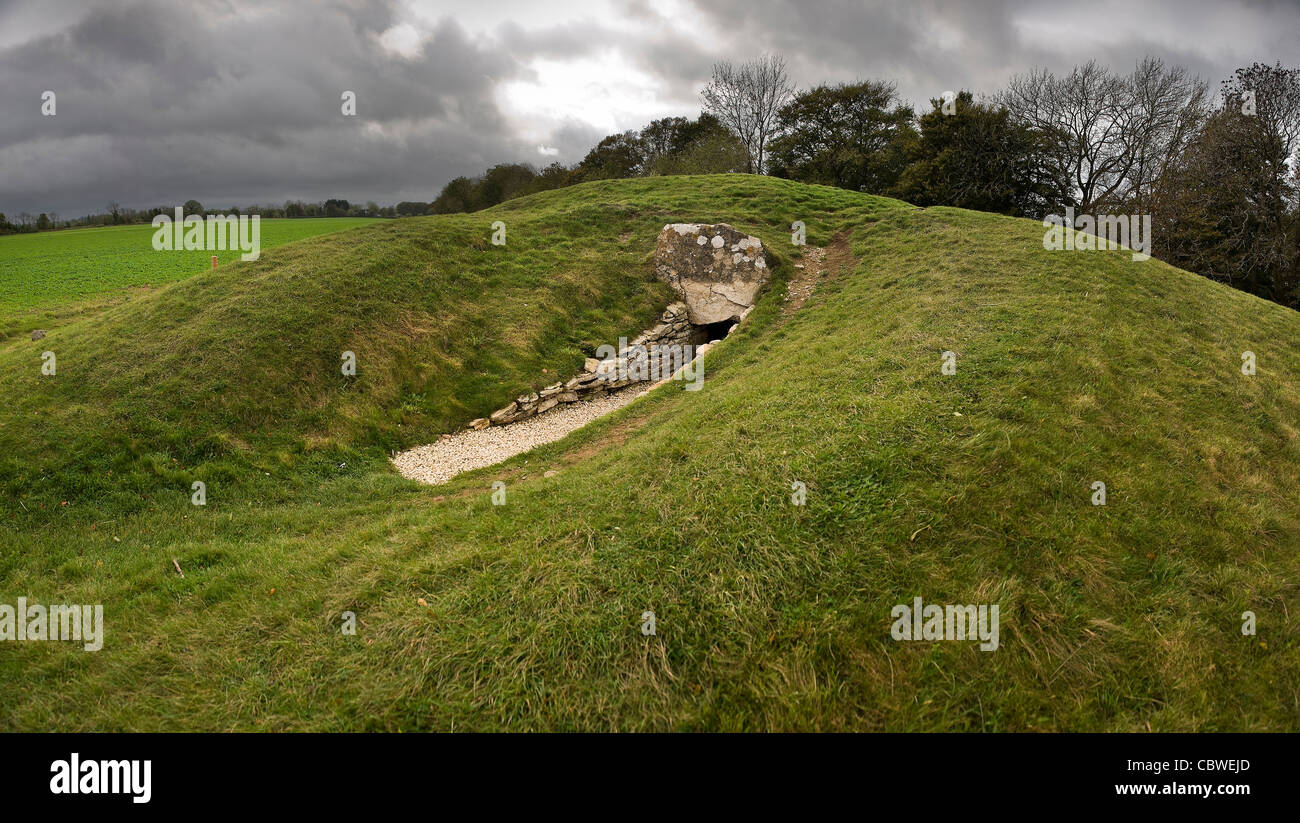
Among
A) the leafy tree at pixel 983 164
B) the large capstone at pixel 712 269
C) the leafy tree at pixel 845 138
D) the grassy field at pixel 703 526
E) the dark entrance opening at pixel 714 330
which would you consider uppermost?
the leafy tree at pixel 845 138

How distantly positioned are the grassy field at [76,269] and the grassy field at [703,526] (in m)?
13.9

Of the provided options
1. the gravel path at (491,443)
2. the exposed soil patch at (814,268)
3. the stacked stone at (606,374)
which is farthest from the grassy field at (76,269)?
the exposed soil patch at (814,268)

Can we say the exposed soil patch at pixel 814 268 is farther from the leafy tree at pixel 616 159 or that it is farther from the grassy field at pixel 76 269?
the leafy tree at pixel 616 159

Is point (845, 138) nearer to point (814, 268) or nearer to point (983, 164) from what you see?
point (983, 164)

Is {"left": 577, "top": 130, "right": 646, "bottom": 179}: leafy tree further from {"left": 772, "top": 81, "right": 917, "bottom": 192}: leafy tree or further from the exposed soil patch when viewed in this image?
the exposed soil patch

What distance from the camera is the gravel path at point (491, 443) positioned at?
12.4m

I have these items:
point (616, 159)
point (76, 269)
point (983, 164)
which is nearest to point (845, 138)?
point (983, 164)

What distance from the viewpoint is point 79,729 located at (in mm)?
4859

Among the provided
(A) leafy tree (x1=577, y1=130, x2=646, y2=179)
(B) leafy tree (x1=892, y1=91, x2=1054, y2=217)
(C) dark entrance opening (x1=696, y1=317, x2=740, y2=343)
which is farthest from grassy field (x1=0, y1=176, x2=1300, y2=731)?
(A) leafy tree (x1=577, y1=130, x2=646, y2=179)

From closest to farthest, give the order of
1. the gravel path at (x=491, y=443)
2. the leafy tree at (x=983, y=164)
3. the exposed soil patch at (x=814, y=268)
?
the gravel path at (x=491, y=443) → the exposed soil patch at (x=814, y=268) → the leafy tree at (x=983, y=164)

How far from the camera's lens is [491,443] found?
45.4 ft

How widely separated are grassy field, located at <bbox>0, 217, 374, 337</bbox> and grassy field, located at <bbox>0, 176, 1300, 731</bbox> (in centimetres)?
1391

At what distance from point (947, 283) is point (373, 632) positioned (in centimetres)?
1641

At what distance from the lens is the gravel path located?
12367 millimetres
